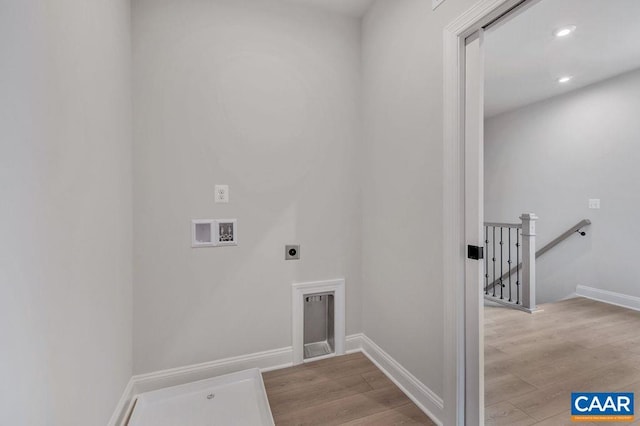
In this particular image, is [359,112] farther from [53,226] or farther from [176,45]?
[53,226]

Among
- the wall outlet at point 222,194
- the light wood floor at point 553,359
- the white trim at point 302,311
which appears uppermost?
the wall outlet at point 222,194

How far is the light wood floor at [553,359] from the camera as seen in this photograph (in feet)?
5.46

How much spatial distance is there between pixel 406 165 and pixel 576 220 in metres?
3.60

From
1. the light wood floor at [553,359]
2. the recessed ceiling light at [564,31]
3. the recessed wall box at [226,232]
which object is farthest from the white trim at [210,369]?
the recessed ceiling light at [564,31]

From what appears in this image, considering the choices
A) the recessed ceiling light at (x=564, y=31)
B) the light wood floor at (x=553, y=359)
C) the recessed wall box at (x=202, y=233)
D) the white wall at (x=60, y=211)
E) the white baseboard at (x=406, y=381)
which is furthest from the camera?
→ the recessed ceiling light at (x=564, y=31)

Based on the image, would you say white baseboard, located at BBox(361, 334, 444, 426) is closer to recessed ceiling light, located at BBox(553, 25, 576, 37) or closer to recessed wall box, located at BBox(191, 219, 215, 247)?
recessed wall box, located at BBox(191, 219, 215, 247)

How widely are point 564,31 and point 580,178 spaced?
219cm

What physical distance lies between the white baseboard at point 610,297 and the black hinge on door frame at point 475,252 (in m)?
3.46

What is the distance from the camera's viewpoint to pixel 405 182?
5.88 ft

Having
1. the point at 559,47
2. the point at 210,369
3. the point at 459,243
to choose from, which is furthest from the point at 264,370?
the point at 559,47

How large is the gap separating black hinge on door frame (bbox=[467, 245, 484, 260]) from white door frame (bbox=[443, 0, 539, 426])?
0.02m

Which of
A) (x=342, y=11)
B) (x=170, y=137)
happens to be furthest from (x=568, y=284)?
(x=170, y=137)

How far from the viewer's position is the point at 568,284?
390 cm

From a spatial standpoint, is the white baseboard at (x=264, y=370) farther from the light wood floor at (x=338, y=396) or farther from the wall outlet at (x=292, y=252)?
the wall outlet at (x=292, y=252)
